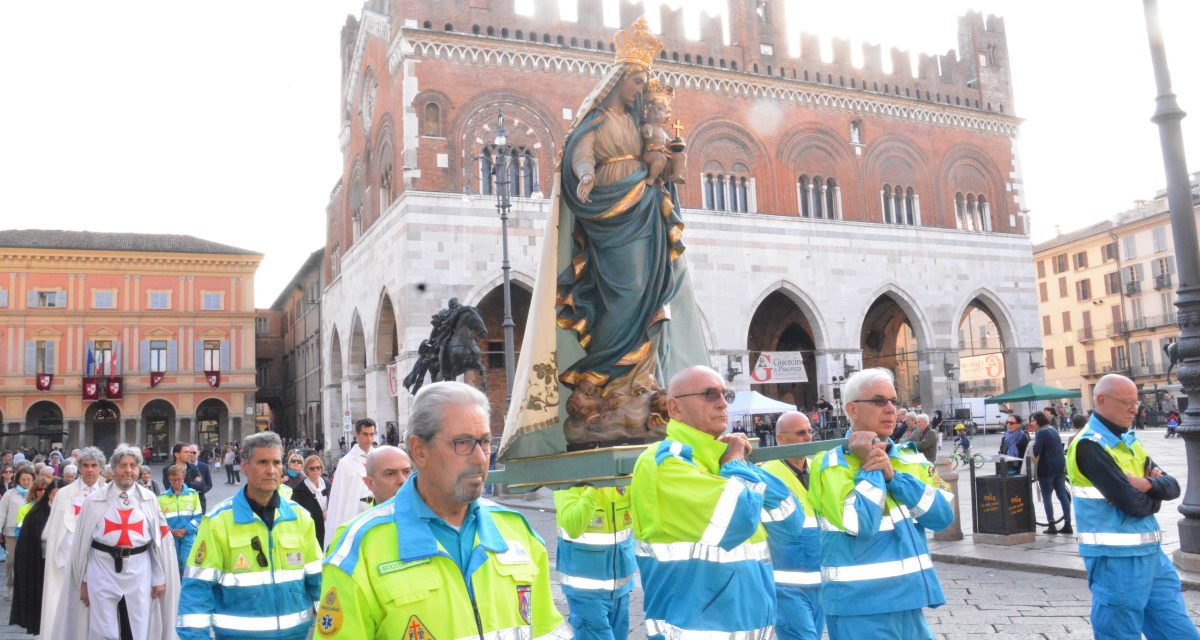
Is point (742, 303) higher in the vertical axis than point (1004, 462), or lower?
higher

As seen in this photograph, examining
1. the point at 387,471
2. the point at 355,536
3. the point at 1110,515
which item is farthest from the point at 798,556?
the point at 355,536

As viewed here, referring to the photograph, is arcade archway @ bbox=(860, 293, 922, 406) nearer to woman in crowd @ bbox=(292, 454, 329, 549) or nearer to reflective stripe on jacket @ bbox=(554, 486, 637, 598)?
woman in crowd @ bbox=(292, 454, 329, 549)

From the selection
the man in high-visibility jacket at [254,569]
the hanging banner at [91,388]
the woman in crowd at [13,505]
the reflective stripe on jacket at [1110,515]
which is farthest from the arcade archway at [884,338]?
the hanging banner at [91,388]

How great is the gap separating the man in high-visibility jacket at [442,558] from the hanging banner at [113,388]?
46529mm

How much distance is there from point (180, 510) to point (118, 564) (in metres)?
0.99

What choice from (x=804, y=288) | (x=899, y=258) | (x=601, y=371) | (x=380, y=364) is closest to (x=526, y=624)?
(x=601, y=371)

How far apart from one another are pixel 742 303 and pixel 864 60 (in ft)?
30.7

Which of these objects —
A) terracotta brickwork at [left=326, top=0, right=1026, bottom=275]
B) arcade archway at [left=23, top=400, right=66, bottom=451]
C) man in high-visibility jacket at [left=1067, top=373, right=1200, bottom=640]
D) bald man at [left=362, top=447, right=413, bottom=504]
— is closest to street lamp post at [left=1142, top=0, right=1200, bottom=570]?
man in high-visibility jacket at [left=1067, top=373, right=1200, bottom=640]

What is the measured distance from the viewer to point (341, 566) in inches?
79.7

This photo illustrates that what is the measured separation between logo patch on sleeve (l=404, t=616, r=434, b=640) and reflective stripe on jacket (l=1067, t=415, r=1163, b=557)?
351 cm

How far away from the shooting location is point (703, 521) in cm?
299

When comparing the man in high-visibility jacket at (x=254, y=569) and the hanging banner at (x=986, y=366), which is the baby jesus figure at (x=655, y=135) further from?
the hanging banner at (x=986, y=366)

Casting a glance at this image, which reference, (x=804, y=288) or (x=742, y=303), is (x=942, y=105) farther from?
(x=742, y=303)

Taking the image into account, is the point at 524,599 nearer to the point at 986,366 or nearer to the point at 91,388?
the point at 986,366
